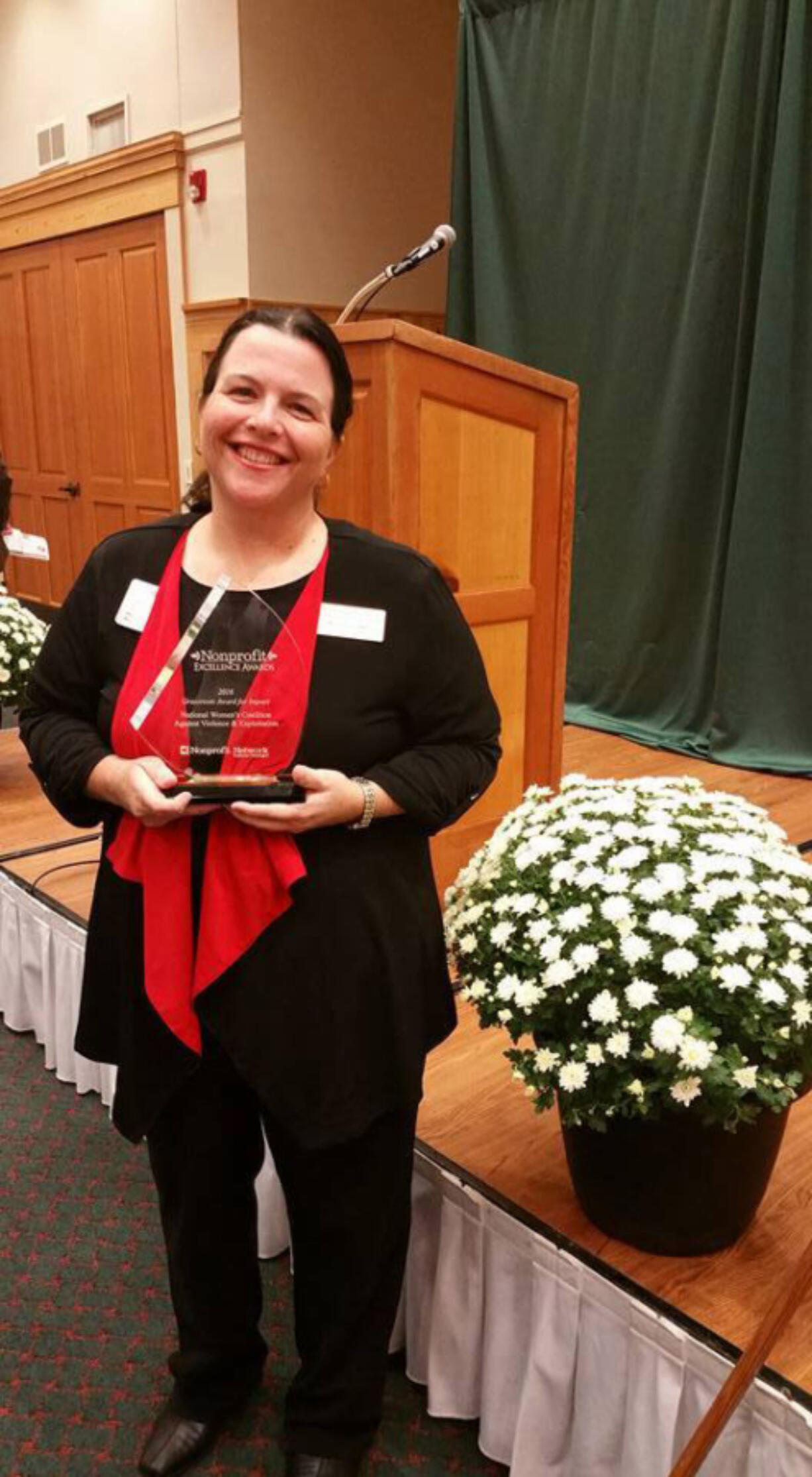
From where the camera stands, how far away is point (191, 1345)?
1491mm

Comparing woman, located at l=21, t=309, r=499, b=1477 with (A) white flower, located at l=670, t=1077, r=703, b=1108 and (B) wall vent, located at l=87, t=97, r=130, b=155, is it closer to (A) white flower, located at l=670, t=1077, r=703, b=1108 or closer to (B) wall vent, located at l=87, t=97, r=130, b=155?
(A) white flower, located at l=670, t=1077, r=703, b=1108

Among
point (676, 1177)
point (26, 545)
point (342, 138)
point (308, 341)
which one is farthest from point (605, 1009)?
point (342, 138)

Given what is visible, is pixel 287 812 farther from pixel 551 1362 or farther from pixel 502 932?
pixel 551 1362

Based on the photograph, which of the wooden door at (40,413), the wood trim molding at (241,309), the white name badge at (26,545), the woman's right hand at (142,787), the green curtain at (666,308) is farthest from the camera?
the wooden door at (40,413)

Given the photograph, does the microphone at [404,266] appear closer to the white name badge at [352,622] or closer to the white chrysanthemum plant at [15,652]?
the white name badge at [352,622]

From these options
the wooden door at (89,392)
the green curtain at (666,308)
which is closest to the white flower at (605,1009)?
the green curtain at (666,308)

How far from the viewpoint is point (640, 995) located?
4.07ft

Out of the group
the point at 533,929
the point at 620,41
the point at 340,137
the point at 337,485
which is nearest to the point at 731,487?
the point at 620,41

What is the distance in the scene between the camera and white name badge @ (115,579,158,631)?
3.88 ft

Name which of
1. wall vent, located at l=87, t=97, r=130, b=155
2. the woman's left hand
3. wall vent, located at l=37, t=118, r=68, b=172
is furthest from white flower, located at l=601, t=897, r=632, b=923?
wall vent, located at l=37, t=118, r=68, b=172

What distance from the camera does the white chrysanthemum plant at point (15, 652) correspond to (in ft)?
10.1

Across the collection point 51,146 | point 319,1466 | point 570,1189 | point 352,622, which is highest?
point 51,146

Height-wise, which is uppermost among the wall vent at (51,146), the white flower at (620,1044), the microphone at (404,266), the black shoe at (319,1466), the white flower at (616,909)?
the wall vent at (51,146)

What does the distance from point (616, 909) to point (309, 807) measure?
412 millimetres
